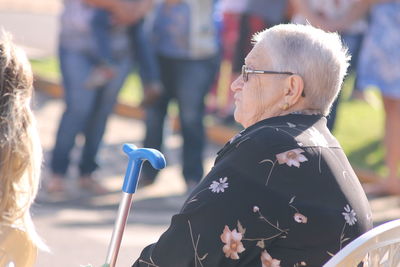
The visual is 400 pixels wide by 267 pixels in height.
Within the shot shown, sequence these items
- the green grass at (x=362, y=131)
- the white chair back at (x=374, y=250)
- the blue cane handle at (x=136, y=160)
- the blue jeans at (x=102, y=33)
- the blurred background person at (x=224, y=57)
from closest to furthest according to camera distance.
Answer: the white chair back at (x=374, y=250)
the blue cane handle at (x=136, y=160)
the blue jeans at (x=102, y=33)
the green grass at (x=362, y=131)
the blurred background person at (x=224, y=57)

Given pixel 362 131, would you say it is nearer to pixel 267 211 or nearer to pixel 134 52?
pixel 134 52

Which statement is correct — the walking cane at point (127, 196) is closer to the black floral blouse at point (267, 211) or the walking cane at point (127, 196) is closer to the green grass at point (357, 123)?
the black floral blouse at point (267, 211)

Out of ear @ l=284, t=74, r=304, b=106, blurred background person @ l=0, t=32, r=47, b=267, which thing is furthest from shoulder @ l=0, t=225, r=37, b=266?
ear @ l=284, t=74, r=304, b=106

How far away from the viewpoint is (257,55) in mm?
3135

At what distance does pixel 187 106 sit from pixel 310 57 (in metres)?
4.08

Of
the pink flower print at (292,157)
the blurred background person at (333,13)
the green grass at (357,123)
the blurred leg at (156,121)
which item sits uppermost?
the blurred background person at (333,13)

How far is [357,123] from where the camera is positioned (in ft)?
31.3

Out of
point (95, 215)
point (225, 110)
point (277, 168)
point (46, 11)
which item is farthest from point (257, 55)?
point (46, 11)

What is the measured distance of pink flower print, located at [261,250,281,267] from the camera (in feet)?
9.24

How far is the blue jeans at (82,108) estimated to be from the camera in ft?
22.0

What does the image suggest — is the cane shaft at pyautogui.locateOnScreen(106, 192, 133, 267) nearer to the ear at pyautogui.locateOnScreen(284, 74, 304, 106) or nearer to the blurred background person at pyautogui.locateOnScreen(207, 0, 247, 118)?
the ear at pyautogui.locateOnScreen(284, 74, 304, 106)

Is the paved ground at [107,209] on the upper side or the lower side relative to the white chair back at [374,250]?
lower

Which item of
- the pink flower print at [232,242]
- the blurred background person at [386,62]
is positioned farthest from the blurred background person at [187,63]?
the pink flower print at [232,242]

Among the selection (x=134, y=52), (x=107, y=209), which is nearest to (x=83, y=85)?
(x=134, y=52)
